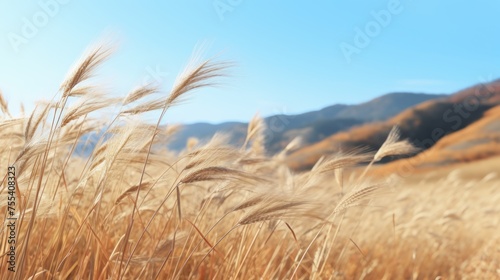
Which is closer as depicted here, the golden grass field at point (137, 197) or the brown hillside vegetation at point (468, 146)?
the golden grass field at point (137, 197)

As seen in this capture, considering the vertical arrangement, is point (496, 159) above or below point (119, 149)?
below

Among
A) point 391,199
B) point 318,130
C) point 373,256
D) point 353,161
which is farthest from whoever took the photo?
point 318,130

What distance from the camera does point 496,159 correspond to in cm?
1911

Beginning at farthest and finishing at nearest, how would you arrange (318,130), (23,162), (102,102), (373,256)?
(318,130)
(373,256)
(102,102)
(23,162)

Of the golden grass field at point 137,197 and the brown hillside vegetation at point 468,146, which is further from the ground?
the golden grass field at point 137,197

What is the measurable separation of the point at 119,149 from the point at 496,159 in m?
20.2

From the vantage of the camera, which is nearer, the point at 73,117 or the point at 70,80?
the point at 70,80

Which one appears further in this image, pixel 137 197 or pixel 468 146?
pixel 468 146

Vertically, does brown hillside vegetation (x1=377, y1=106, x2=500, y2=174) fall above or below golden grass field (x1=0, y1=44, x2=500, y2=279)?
below

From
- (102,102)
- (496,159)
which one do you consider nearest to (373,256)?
(102,102)

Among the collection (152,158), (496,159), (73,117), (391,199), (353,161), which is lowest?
(496,159)

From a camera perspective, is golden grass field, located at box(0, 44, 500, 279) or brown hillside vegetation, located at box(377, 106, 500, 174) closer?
golden grass field, located at box(0, 44, 500, 279)

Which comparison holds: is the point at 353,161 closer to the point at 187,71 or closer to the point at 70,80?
the point at 187,71

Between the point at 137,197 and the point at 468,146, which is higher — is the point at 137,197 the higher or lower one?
the higher one
